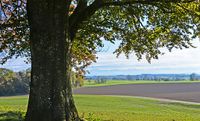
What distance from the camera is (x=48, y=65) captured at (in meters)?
13.1

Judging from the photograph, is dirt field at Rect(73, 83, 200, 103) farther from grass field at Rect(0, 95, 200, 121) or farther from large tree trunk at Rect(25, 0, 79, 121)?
large tree trunk at Rect(25, 0, 79, 121)

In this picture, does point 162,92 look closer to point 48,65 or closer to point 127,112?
point 127,112

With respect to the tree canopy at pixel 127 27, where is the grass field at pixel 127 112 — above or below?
below

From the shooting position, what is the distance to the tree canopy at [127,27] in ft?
63.6

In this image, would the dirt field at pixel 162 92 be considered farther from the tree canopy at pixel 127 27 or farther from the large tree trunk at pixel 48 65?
the large tree trunk at pixel 48 65

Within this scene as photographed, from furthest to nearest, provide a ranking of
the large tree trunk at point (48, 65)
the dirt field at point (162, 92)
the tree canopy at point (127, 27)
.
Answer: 1. the dirt field at point (162, 92)
2. the tree canopy at point (127, 27)
3. the large tree trunk at point (48, 65)

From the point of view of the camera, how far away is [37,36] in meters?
13.3

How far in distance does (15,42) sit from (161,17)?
24.9 feet

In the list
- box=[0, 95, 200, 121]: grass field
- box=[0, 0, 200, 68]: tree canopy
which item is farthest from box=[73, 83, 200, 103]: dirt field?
box=[0, 0, 200, 68]: tree canopy

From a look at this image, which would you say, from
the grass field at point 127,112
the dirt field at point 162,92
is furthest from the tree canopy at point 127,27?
the dirt field at point 162,92

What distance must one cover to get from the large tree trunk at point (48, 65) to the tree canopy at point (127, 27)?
182 inches

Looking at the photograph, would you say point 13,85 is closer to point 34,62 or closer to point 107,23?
point 107,23

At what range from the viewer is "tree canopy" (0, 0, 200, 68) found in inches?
763

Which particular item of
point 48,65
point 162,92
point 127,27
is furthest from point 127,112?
point 162,92
